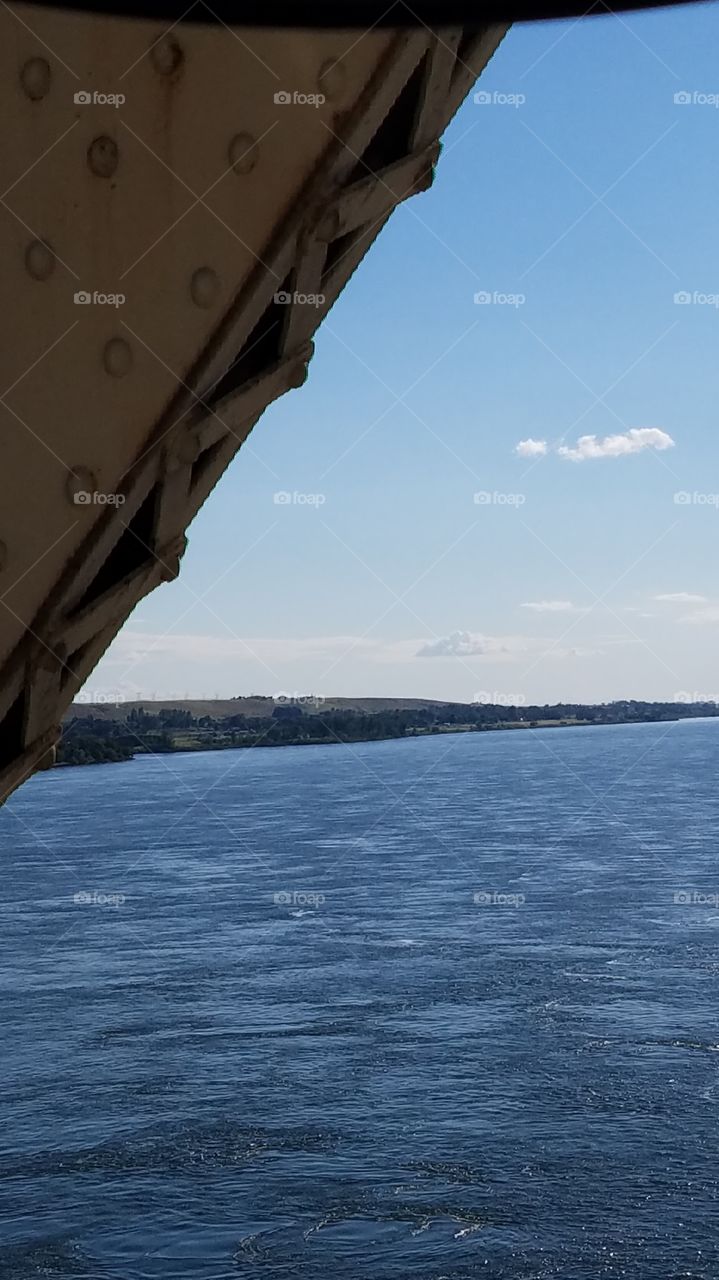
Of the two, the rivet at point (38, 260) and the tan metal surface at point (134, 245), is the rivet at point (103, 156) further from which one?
the rivet at point (38, 260)

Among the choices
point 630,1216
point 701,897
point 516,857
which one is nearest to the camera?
point 630,1216

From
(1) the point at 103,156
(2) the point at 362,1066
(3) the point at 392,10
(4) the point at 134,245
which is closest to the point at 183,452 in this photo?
(4) the point at 134,245

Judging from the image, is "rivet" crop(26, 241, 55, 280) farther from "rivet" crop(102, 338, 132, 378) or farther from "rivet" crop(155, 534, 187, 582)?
"rivet" crop(155, 534, 187, 582)

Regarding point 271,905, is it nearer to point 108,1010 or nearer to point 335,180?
point 108,1010

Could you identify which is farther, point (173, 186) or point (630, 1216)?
point (630, 1216)

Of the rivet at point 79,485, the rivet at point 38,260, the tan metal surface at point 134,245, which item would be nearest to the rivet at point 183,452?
the tan metal surface at point 134,245

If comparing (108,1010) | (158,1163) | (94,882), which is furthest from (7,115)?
(94,882)
